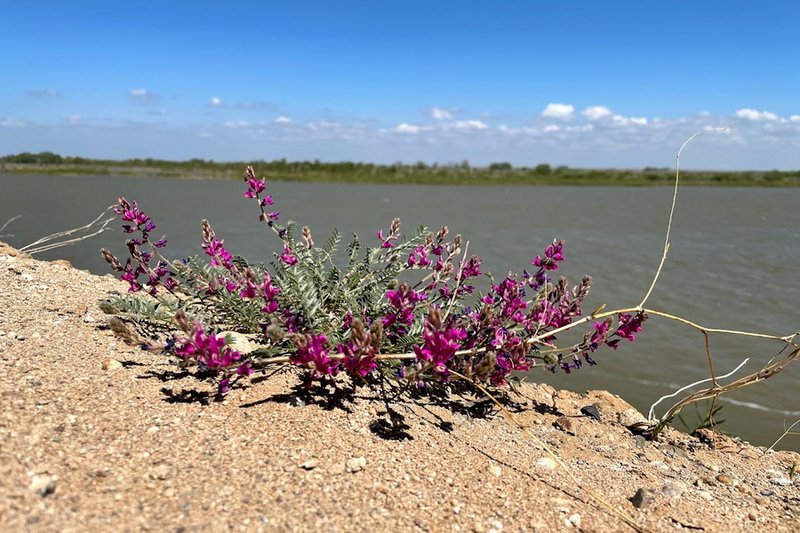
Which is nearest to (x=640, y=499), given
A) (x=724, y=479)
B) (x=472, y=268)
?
(x=724, y=479)

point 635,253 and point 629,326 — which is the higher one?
point 629,326

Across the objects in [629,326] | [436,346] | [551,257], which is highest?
[551,257]

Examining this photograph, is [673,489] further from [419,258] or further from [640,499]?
[419,258]

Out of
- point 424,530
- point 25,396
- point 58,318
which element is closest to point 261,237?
point 58,318

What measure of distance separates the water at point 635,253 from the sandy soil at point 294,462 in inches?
66.6

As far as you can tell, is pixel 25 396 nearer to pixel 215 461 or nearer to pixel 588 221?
pixel 215 461

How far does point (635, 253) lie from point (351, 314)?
9558 mm

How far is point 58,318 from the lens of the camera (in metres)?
3.52

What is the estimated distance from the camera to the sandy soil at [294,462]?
1927 millimetres

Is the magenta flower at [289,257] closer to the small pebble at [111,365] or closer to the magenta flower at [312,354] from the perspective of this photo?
the magenta flower at [312,354]

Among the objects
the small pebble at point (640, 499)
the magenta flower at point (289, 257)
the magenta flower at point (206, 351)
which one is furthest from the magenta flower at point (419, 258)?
the small pebble at point (640, 499)

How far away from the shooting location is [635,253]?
36.9ft

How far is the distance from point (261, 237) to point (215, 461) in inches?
398

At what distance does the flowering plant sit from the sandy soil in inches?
8.9
